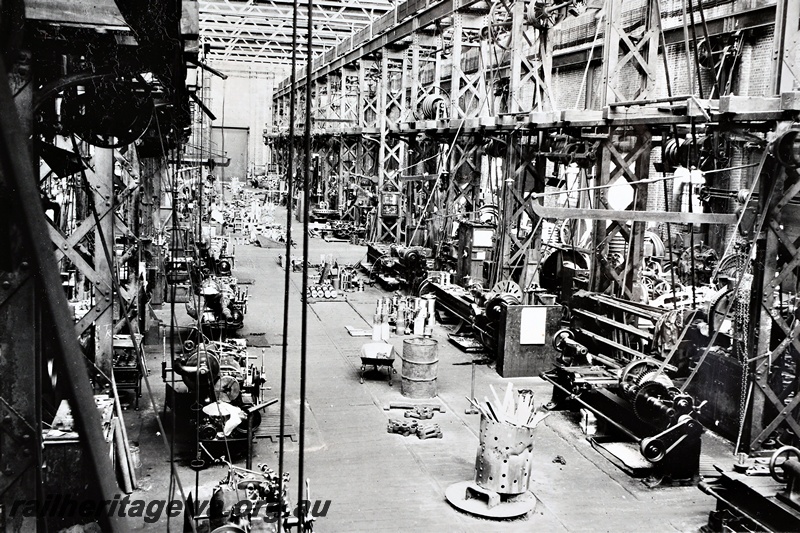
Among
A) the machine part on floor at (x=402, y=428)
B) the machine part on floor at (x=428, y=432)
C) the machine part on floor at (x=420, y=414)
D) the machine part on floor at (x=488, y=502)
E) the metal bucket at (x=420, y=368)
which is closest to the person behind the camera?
the machine part on floor at (x=488, y=502)

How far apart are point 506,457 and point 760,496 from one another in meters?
A: 2.38

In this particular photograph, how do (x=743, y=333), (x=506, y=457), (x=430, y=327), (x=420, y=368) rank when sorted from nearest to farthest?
(x=506, y=457) < (x=743, y=333) < (x=420, y=368) < (x=430, y=327)

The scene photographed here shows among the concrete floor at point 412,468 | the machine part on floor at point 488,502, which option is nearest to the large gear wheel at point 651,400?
the concrete floor at point 412,468

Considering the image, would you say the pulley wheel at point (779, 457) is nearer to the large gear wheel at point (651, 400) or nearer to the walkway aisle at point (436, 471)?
the walkway aisle at point (436, 471)

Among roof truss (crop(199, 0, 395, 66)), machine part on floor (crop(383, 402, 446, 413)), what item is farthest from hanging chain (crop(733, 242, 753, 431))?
roof truss (crop(199, 0, 395, 66))

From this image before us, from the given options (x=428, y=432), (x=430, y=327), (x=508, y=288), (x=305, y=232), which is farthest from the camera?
(x=430, y=327)

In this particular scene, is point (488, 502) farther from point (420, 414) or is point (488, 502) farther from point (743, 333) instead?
point (743, 333)

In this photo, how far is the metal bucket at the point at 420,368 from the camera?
1150 cm

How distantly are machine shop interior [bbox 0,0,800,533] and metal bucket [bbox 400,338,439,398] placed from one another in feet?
0.11

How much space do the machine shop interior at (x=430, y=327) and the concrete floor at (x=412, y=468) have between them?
0.05 metres

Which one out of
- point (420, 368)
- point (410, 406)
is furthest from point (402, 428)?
point (420, 368)

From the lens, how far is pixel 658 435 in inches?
336

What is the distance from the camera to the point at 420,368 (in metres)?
11.5

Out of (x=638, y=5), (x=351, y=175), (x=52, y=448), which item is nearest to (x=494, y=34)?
(x=638, y=5)
